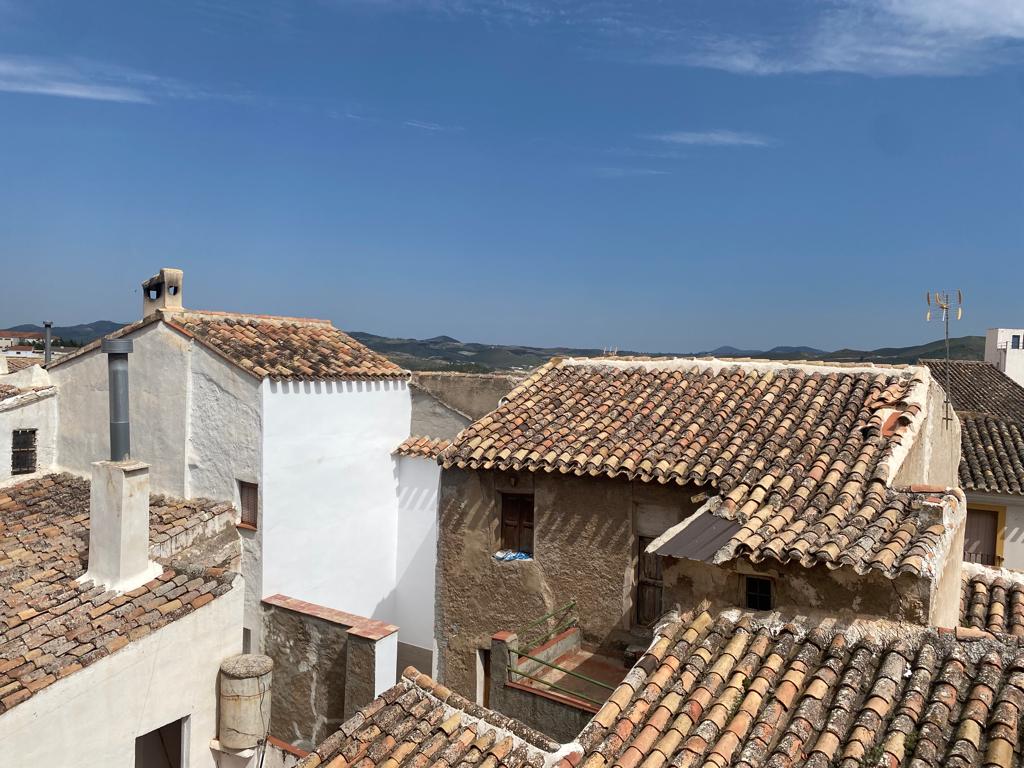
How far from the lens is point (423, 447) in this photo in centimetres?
1425

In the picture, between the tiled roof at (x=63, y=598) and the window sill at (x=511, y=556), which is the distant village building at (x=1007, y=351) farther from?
the tiled roof at (x=63, y=598)

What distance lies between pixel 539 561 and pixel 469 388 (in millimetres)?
5891

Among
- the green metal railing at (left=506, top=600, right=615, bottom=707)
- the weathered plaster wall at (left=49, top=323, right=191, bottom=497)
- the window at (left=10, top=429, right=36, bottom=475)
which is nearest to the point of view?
the green metal railing at (left=506, top=600, right=615, bottom=707)

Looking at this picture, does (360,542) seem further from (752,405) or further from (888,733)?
(888,733)

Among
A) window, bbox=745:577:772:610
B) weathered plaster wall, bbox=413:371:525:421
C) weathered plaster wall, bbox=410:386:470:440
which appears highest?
weathered plaster wall, bbox=413:371:525:421

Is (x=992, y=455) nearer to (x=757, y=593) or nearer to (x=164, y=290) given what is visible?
(x=757, y=593)

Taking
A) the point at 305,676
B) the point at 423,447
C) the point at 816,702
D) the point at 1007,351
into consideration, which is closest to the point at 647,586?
the point at 816,702

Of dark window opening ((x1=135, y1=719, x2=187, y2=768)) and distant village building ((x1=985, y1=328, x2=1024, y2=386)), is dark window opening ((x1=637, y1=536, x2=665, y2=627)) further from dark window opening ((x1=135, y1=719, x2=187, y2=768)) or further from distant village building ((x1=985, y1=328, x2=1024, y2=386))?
distant village building ((x1=985, y1=328, x2=1024, y2=386))

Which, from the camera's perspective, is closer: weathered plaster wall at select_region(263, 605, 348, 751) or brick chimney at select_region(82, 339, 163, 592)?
brick chimney at select_region(82, 339, 163, 592)

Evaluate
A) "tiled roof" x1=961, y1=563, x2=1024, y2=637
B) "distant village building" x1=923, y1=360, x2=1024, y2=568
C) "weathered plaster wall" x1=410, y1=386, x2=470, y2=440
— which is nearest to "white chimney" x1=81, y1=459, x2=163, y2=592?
"weathered plaster wall" x1=410, y1=386, x2=470, y2=440

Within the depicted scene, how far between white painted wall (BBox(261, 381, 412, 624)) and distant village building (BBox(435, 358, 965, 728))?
313cm

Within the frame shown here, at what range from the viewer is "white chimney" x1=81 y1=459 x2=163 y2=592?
941cm

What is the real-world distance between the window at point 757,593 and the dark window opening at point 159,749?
8886 millimetres

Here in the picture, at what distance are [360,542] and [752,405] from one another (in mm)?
7738
